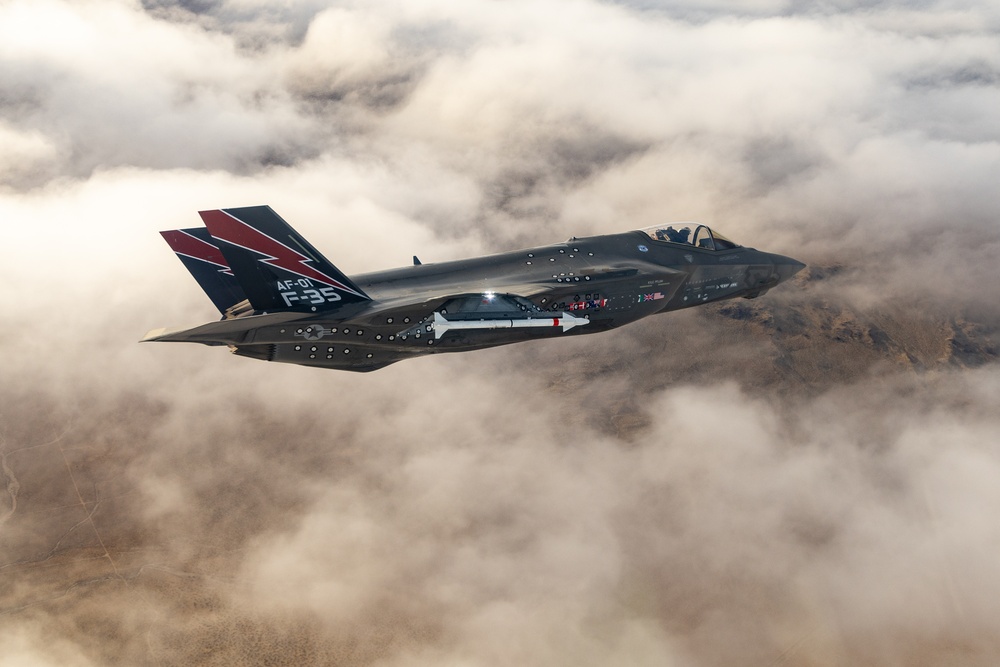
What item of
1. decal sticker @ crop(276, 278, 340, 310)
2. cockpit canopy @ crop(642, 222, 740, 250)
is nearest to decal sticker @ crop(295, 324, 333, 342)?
decal sticker @ crop(276, 278, 340, 310)

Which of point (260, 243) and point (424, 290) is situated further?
point (424, 290)

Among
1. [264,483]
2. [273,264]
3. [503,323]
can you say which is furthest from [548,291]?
[264,483]

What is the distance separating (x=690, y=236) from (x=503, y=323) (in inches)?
547

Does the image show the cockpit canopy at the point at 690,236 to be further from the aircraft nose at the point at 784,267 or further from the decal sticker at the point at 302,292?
the decal sticker at the point at 302,292

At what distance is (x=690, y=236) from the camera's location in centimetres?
4284

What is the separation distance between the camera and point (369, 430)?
124 m

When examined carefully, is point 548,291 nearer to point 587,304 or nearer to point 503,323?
point 587,304

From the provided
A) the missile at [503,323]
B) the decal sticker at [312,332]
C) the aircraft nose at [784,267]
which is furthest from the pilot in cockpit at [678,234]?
the decal sticker at [312,332]

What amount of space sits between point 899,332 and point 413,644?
316 feet

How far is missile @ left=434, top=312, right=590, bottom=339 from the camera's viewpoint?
3303 cm

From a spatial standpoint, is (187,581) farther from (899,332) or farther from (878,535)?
(899,332)

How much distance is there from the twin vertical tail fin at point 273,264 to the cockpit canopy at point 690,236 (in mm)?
16701

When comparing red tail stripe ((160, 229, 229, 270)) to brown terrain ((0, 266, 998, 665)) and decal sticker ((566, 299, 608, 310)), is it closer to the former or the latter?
decal sticker ((566, 299, 608, 310))

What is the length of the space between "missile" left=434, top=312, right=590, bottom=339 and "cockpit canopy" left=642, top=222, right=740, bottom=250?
10492mm
